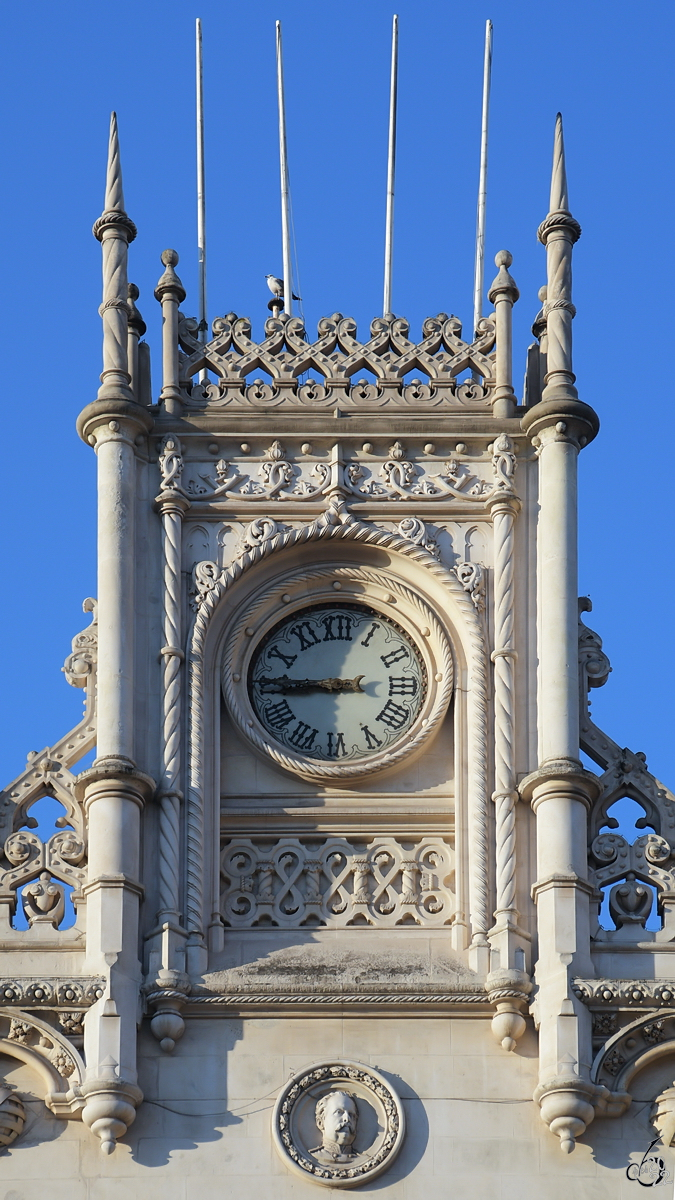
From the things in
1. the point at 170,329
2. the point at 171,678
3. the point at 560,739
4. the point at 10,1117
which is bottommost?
the point at 10,1117

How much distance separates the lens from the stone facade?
23297mm

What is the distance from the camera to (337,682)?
25062 mm

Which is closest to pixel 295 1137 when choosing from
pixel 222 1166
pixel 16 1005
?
pixel 222 1166

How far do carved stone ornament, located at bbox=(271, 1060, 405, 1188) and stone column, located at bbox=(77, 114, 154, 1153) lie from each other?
1.09m

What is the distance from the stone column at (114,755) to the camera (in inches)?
915

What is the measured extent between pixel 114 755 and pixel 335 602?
231 centimetres

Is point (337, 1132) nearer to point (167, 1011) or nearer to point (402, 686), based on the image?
point (167, 1011)

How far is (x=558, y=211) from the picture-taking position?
2602cm

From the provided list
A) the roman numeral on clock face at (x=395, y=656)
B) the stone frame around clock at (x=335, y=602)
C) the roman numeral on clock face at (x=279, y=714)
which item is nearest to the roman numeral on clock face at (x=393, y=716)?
the stone frame around clock at (x=335, y=602)

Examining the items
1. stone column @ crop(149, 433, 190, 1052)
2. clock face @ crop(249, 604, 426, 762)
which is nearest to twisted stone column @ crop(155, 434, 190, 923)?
stone column @ crop(149, 433, 190, 1052)

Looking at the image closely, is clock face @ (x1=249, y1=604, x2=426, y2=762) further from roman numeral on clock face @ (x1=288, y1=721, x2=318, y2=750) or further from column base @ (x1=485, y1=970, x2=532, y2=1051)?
column base @ (x1=485, y1=970, x2=532, y2=1051)

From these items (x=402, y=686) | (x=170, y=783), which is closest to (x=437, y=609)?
(x=402, y=686)

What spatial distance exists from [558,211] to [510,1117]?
708 cm

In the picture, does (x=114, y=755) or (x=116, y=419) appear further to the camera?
(x=116, y=419)
